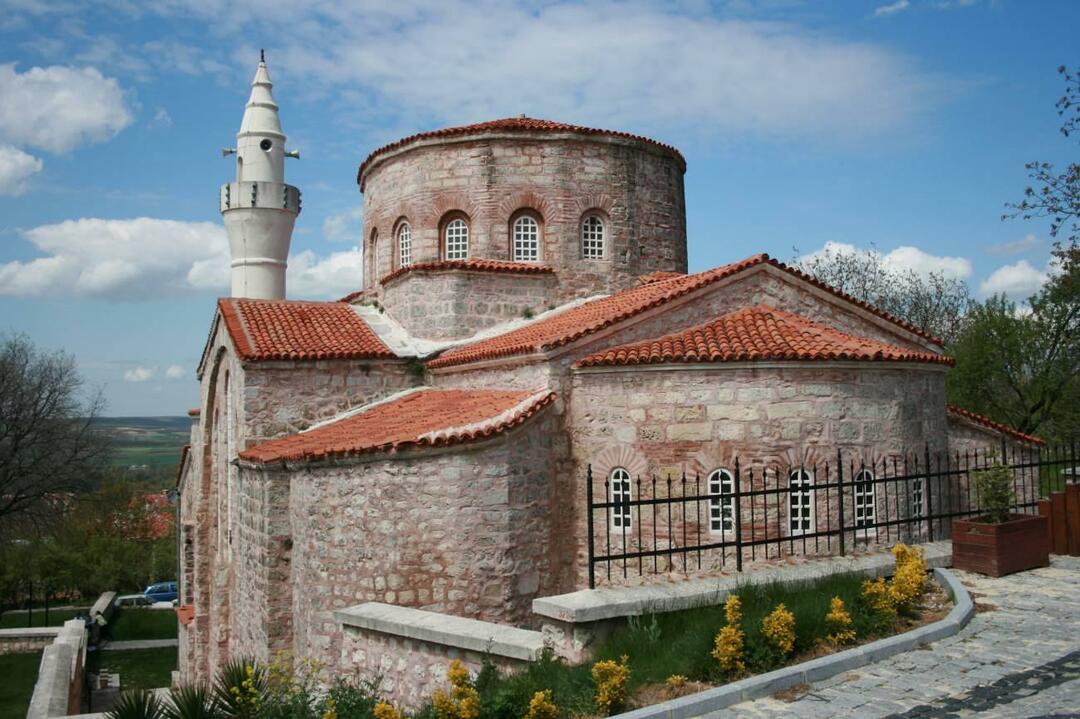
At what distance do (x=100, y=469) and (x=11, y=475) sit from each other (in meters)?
4.37

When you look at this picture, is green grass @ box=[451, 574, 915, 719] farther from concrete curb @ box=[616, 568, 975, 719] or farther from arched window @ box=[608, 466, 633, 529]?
arched window @ box=[608, 466, 633, 529]

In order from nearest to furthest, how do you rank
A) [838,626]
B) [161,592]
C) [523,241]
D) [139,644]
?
[838,626]
[523,241]
[139,644]
[161,592]

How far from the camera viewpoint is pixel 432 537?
959cm

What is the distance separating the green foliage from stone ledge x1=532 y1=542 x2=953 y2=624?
0.91 meters

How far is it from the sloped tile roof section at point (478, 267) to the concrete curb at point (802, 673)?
30.6ft

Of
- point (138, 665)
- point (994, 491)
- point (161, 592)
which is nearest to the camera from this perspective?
point (994, 491)

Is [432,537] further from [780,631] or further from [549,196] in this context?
[549,196]

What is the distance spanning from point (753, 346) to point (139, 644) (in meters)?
25.0

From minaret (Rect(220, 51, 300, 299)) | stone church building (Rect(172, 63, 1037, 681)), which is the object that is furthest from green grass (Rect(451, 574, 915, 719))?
minaret (Rect(220, 51, 300, 299))

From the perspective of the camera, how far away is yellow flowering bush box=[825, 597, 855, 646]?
6.78 m

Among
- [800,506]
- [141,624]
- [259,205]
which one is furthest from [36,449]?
[800,506]

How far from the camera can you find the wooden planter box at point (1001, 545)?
8938 mm

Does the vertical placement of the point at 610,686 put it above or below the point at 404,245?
below

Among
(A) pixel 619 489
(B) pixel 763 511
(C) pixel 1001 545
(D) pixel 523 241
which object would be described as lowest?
(C) pixel 1001 545
